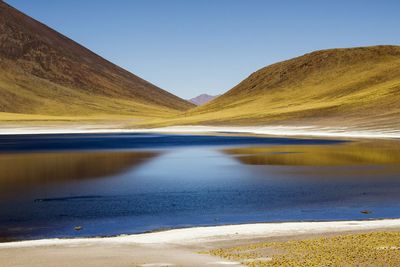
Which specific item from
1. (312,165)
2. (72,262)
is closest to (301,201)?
(72,262)

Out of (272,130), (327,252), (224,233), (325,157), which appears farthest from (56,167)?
(272,130)

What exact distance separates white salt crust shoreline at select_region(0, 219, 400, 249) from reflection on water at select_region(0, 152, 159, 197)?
423 inches

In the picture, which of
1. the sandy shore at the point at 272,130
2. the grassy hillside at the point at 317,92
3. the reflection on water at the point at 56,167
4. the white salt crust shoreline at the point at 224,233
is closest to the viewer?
the white salt crust shoreline at the point at 224,233

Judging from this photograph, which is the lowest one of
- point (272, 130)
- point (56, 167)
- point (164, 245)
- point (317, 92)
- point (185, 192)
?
point (272, 130)

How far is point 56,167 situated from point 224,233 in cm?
2209

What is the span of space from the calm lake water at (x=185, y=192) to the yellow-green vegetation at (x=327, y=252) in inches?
157

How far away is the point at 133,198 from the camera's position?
2173 cm

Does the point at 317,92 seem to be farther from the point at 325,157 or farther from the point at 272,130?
the point at 325,157

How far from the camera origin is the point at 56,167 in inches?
1367

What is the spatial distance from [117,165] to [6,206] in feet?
52.0

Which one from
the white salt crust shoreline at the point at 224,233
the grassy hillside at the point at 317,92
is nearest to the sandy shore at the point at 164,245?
the white salt crust shoreline at the point at 224,233

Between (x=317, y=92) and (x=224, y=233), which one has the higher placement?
(x=317, y=92)

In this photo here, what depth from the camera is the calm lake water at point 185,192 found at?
1723 cm

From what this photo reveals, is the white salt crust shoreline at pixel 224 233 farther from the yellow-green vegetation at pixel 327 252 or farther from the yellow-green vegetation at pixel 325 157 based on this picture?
the yellow-green vegetation at pixel 325 157
